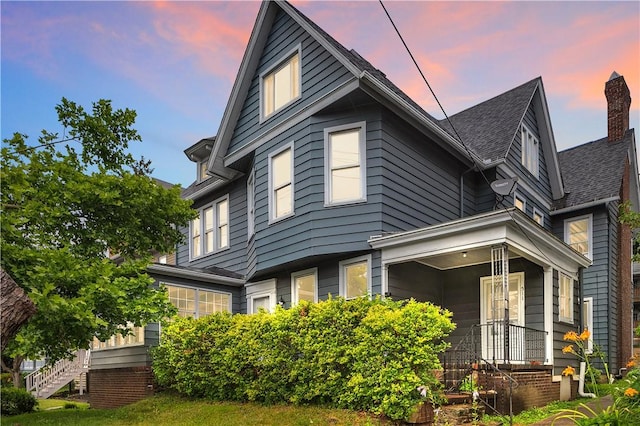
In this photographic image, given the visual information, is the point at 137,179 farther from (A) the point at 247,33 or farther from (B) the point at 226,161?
(A) the point at 247,33

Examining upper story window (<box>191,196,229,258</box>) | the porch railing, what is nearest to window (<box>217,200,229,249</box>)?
upper story window (<box>191,196,229,258</box>)

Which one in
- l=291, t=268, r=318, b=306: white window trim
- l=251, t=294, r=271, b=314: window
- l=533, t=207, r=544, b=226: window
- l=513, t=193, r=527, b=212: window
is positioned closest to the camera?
l=291, t=268, r=318, b=306: white window trim

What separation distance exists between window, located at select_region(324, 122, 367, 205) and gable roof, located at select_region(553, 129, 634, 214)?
33.5 ft

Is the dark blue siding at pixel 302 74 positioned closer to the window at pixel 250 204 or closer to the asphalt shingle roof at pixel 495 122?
the window at pixel 250 204

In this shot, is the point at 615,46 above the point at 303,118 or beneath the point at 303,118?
above

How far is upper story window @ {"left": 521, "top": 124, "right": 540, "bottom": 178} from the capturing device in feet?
56.6

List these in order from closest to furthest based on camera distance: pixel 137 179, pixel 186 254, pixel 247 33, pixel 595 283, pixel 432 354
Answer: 1. pixel 432 354
2. pixel 137 179
3. pixel 247 33
4. pixel 595 283
5. pixel 186 254

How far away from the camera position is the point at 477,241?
1025 centimetres

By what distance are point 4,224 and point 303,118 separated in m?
6.86

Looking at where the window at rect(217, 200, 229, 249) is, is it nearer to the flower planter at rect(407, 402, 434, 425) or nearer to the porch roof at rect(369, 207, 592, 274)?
the porch roof at rect(369, 207, 592, 274)

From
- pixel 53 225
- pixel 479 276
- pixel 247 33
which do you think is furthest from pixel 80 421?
pixel 247 33

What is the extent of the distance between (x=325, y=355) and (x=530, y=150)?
41.4 ft

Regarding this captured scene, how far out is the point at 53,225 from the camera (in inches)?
356

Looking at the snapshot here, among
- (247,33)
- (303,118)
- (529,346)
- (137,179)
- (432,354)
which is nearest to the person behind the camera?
(432,354)
